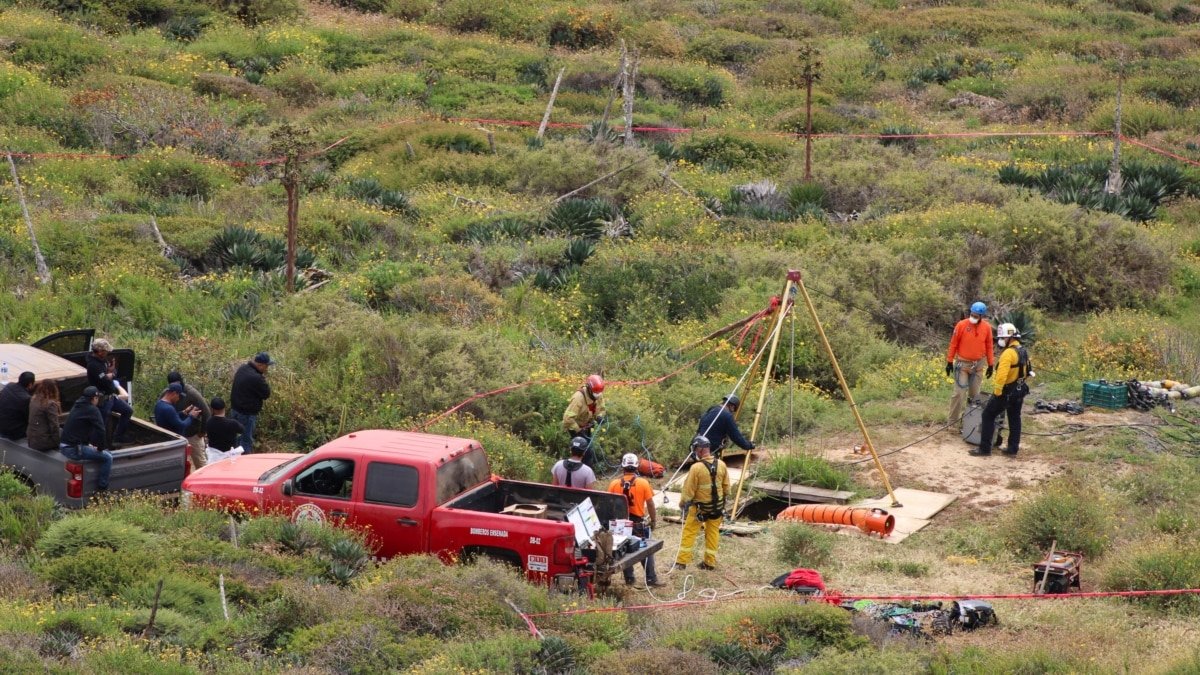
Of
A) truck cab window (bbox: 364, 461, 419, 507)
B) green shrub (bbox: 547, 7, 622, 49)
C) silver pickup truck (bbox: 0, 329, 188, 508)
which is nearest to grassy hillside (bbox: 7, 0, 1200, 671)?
silver pickup truck (bbox: 0, 329, 188, 508)

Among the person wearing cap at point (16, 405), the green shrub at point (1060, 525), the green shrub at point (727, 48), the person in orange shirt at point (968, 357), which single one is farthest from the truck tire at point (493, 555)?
the green shrub at point (727, 48)

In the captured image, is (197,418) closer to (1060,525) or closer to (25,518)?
(25,518)

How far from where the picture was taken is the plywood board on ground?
15.0 meters

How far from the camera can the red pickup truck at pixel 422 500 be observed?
1201cm

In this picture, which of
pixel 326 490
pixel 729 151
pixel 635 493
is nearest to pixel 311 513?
pixel 326 490

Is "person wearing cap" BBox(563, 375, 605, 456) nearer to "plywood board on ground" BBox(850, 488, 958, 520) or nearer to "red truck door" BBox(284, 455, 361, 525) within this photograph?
"plywood board on ground" BBox(850, 488, 958, 520)

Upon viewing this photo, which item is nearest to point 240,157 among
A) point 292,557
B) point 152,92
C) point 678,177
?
Result: point 152,92

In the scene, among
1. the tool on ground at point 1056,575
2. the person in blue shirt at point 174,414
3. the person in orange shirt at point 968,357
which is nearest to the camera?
the tool on ground at point 1056,575

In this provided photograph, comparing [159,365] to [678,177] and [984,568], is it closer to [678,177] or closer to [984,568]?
[984,568]

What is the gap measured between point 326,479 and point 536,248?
10824 millimetres

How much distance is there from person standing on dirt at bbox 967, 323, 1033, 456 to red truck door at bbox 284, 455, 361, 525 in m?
7.67

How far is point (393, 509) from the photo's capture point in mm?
12422

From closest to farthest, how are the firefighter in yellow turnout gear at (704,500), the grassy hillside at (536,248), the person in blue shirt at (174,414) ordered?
the grassy hillside at (536,248)
the firefighter in yellow turnout gear at (704,500)
the person in blue shirt at (174,414)

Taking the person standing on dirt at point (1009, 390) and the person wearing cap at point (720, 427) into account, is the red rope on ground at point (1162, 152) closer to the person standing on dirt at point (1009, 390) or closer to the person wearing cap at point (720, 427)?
the person standing on dirt at point (1009, 390)
